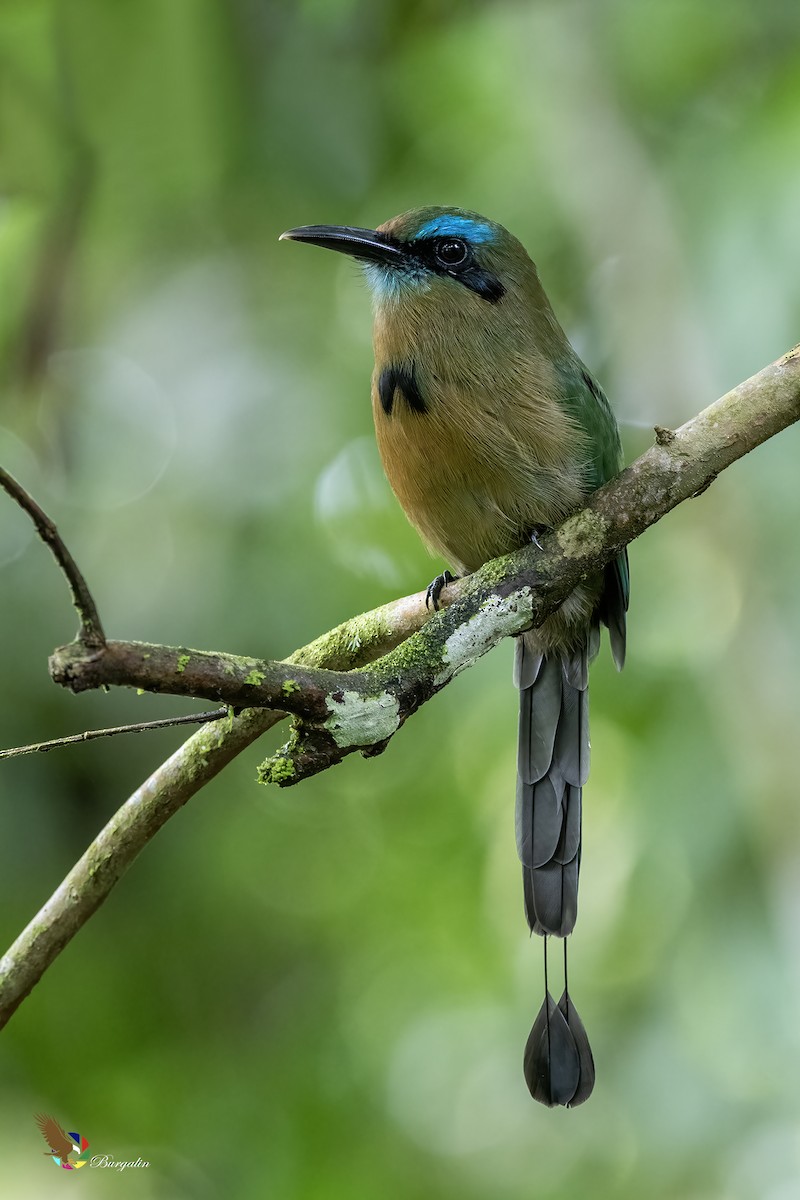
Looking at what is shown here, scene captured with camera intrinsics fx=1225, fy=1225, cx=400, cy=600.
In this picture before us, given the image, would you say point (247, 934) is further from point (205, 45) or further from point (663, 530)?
point (205, 45)

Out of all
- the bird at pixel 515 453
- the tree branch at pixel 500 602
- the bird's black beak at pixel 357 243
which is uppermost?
the bird's black beak at pixel 357 243

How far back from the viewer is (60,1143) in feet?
10.2

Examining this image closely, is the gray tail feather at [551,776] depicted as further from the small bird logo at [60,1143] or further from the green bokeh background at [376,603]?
the small bird logo at [60,1143]

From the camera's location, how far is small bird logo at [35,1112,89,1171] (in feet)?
10.0

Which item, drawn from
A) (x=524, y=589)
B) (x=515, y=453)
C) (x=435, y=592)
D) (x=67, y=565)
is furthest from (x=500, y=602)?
(x=67, y=565)

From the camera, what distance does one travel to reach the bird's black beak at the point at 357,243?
2.51m

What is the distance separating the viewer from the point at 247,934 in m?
4.02

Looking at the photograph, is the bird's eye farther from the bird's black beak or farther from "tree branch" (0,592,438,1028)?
"tree branch" (0,592,438,1028)

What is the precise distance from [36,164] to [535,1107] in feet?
9.41

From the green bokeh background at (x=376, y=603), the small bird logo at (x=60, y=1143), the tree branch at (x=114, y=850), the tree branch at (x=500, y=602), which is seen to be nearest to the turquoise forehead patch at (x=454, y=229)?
the green bokeh background at (x=376, y=603)

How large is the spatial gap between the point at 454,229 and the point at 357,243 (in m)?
0.20

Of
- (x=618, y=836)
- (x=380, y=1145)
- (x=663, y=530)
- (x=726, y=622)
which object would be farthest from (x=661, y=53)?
(x=380, y=1145)

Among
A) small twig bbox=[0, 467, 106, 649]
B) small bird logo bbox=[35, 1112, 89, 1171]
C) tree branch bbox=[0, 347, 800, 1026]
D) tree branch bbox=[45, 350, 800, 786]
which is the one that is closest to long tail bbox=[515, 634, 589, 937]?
tree branch bbox=[45, 350, 800, 786]

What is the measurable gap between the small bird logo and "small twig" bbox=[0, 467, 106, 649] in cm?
227
